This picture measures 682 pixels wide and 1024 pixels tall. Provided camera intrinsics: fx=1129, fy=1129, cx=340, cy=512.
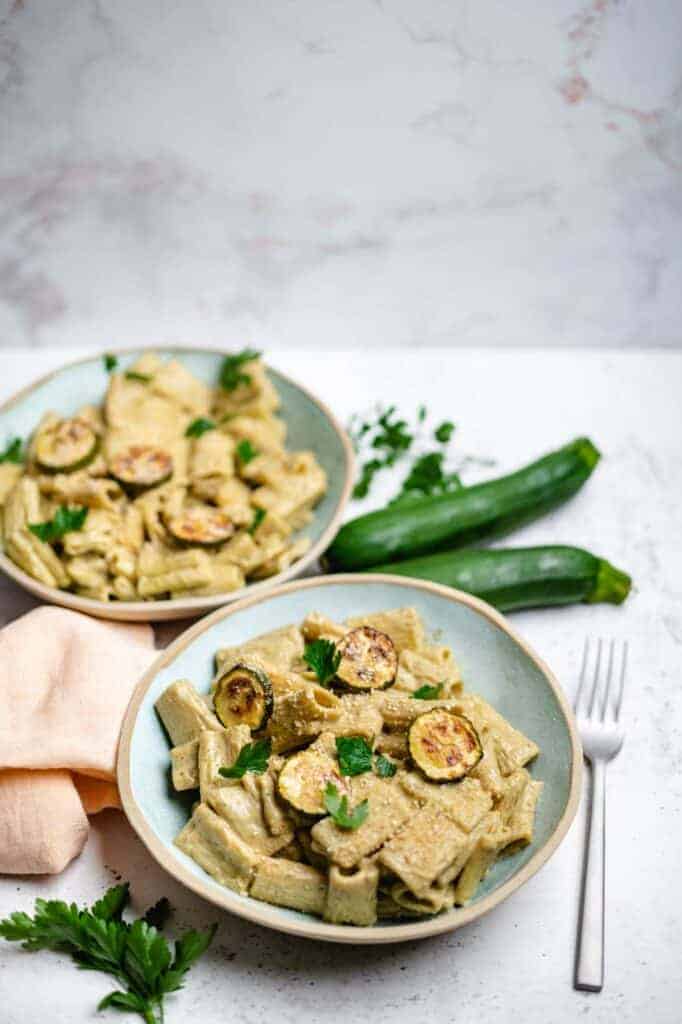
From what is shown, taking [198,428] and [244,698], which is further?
[198,428]

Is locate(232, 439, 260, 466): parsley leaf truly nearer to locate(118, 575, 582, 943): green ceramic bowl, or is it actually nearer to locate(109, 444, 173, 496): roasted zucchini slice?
locate(109, 444, 173, 496): roasted zucchini slice

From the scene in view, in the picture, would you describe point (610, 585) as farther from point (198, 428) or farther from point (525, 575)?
point (198, 428)

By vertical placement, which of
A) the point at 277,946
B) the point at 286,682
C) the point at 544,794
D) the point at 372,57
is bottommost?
the point at 277,946

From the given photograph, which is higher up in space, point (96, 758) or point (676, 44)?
point (676, 44)

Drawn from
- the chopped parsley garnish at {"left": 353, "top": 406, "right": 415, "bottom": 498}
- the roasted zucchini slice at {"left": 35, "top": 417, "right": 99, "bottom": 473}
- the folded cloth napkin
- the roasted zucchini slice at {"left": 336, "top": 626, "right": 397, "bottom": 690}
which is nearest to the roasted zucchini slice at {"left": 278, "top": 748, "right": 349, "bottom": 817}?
the roasted zucchini slice at {"left": 336, "top": 626, "right": 397, "bottom": 690}

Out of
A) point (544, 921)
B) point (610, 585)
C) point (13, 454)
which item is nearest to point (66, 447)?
point (13, 454)

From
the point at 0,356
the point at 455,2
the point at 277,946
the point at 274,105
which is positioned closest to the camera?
the point at 277,946

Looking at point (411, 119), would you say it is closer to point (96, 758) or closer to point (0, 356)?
point (0, 356)

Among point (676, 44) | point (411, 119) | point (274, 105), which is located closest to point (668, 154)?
point (676, 44)
